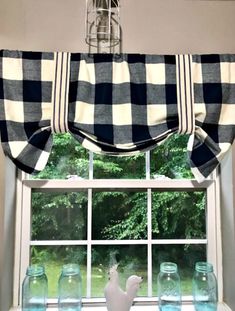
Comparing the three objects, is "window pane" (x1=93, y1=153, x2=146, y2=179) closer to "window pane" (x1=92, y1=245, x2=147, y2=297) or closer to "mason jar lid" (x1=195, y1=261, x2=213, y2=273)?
"window pane" (x1=92, y1=245, x2=147, y2=297)

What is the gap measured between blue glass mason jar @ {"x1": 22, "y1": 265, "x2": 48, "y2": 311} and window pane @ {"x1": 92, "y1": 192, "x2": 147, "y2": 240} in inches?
12.6

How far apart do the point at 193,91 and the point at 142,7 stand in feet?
1.67

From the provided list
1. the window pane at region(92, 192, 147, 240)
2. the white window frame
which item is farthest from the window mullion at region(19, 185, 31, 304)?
the window pane at region(92, 192, 147, 240)

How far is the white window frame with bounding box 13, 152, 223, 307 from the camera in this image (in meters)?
1.68

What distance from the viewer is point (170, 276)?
1621 millimetres

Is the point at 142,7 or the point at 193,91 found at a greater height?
the point at 142,7

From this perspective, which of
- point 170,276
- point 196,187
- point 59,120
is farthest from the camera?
point 196,187

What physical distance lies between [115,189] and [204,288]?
2.11ft

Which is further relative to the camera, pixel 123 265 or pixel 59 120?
pixel 123 265

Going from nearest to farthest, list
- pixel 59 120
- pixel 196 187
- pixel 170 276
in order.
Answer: pixel 59 120
pixel 170 276
pixel 196 187

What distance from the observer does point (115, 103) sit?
1.55m

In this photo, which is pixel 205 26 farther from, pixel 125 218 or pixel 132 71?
pixel 125 218

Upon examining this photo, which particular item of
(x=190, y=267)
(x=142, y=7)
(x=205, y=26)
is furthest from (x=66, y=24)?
(x=190, y=267)

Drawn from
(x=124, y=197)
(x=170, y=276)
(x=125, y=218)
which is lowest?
(x=170, y=276)
